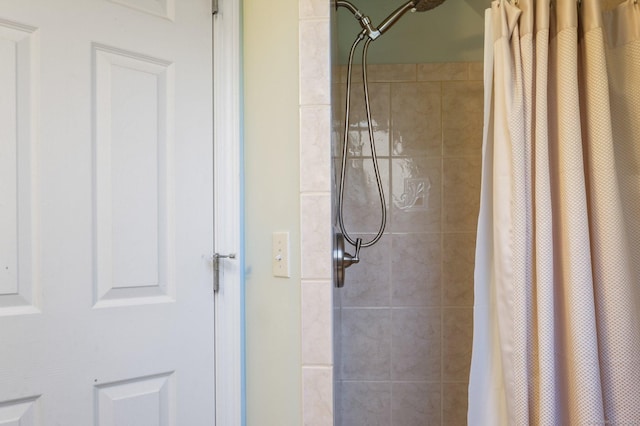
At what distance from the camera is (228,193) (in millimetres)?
1026

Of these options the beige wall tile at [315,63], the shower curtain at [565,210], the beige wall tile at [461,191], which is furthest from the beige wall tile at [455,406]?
the beige wall tile at [315,63]

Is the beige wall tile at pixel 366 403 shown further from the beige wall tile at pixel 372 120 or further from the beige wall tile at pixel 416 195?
the beige wall tile at pixel 372 120

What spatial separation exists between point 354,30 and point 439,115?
524 mm

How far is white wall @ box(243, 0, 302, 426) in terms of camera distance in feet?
3.05

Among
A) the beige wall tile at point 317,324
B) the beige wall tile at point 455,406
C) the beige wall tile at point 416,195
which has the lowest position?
the beige wall tile at point 455,406

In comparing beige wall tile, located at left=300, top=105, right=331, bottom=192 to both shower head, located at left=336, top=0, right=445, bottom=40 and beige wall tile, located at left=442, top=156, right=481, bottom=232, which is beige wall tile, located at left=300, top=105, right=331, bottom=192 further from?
beige wall tile, located at left=442, top=156, right=481, bottom=232

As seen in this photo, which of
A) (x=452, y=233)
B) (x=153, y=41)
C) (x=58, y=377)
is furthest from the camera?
(x=452, y=233)

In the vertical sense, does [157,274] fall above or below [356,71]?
below

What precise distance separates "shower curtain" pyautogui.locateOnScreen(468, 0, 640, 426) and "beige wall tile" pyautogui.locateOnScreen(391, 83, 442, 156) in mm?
518

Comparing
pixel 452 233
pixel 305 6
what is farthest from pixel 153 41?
pixel 452 233

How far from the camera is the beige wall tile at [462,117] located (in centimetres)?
144

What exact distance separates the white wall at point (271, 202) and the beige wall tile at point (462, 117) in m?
0.80

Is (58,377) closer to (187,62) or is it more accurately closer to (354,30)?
(187,62)

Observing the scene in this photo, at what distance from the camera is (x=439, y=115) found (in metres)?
1.44
